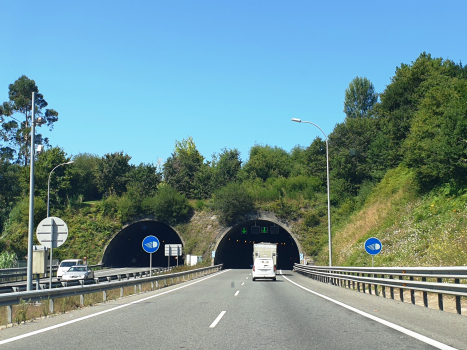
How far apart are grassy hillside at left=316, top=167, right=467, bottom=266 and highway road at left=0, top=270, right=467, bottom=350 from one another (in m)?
9.38

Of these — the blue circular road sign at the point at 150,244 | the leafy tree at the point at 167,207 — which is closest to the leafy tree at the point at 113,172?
the leafy tree at the point at 167,207

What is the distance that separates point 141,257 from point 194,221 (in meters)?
16.9

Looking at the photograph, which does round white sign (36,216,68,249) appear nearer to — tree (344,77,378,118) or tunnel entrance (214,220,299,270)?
tunnel entrance (214,220,299,270)

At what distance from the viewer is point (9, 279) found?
124 ft

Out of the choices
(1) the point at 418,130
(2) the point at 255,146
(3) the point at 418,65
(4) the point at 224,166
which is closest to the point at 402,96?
(3) the point at 418,65

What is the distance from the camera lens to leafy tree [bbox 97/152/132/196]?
8200 centimetres

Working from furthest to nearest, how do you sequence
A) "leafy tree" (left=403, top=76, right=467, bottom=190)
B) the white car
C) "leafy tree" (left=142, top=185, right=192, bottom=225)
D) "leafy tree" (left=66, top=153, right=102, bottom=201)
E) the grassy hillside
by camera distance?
"leafy tree" (left=66, top=153, right=102, bottom=201), "leafy tree" (left=142, top=185, right=192, bottom=225), "leafy tree" (left=403, top=76, right=467, bottom=190), the white car, the grassy hillside

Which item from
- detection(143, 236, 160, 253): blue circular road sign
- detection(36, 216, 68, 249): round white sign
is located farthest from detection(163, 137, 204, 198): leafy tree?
detection(36, 216, 68, 249): round white sign

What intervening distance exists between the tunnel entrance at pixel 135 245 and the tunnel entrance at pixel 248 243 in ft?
27.3

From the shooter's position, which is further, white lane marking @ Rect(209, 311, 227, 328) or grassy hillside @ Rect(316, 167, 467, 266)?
grassy hillside @ Rect(316, 167, 467, 266)

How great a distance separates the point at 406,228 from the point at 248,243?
5013cm

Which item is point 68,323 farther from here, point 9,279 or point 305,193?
point 305,193

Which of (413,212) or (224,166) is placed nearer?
(413,212)

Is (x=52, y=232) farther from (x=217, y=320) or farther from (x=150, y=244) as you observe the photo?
(x=150, y=244)
